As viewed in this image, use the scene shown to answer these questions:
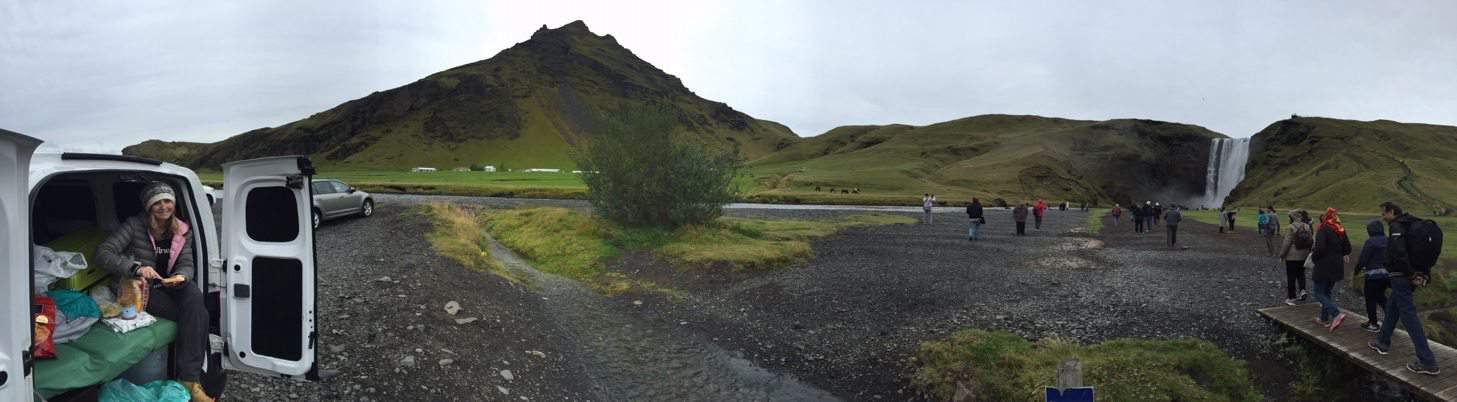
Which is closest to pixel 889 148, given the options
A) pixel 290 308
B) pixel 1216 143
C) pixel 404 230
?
pixel 1216 143

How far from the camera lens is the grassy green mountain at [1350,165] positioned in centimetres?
7506

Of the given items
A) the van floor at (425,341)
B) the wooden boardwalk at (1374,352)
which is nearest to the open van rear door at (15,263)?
the van floor at (425,341)

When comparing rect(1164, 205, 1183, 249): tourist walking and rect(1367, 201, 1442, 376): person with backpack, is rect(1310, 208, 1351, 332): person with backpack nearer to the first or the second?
rect(1367, 201, 1442, 376): person with backpack

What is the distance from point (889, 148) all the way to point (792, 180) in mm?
85459

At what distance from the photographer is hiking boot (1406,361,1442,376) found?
875 cm

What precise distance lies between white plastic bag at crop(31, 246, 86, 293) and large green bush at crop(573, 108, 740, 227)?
21479mm

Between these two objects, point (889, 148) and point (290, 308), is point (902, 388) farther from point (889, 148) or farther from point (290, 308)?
point (889, 148)

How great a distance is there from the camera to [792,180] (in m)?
96.0

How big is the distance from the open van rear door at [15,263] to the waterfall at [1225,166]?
15007 centimetres

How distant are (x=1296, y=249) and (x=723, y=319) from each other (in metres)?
11.7

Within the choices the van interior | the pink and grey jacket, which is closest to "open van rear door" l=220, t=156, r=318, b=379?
the van interior

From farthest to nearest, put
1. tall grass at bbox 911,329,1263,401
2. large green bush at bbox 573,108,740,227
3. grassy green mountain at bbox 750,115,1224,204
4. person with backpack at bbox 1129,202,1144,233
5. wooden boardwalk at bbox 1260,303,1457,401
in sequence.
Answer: grassy green mountain at bbox 750,115,1224,204, person with backpack at bbox 1129,202,1144,233, large green bush at bbox 573,108,740,227, tall grass at bbox 911,329,1263,401, wooden boardwalk at bbox 1260,303,1457,401

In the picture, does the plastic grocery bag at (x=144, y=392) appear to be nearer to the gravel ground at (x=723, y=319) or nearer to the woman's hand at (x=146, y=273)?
the woman's hand at (x=146, y=273)

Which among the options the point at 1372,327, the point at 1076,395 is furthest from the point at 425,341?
the point at 1372,327
